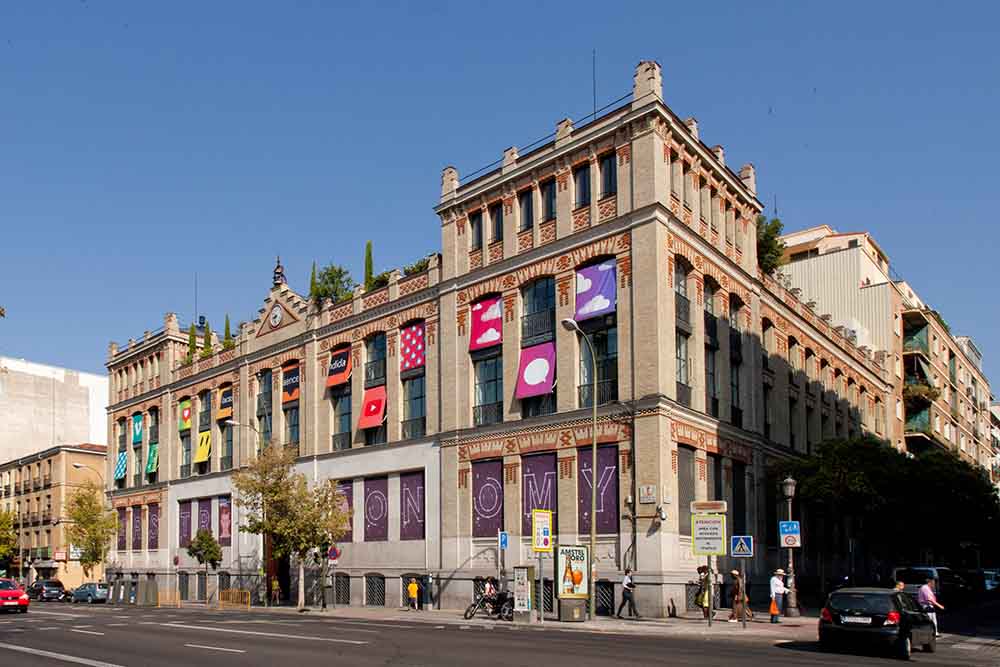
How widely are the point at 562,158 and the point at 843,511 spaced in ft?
66.7

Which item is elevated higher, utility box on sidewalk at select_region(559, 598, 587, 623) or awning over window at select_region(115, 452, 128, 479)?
awning over window at select_region(115, 452, 128, 479)

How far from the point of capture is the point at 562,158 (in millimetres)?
42188

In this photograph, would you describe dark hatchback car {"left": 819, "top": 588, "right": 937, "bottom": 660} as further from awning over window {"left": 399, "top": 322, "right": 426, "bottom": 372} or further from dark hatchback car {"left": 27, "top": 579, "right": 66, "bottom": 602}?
dark hatchback car {"left": 27, "top": 579, "right": 66, "bottom": 602}

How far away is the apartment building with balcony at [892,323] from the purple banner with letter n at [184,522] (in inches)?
1599

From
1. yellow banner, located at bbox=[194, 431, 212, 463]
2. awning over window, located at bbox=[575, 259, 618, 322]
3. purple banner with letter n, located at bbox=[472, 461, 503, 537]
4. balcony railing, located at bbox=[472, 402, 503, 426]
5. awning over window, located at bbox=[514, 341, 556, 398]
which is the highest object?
awning over window, located at bbox=[575, 259, 618, 322]

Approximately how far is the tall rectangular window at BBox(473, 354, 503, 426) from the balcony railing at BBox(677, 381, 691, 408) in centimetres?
797

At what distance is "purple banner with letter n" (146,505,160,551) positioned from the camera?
68.2 m

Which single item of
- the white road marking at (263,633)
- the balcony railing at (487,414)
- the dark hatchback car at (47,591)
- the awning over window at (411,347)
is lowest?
the dark hatchback car at (47,591)

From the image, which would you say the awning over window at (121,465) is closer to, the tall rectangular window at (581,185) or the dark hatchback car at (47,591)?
the dark hatchback car at (47,591)

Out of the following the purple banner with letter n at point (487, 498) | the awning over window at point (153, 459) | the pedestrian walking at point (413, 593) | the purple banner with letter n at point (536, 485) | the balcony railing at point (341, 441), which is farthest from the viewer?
the awning over window at point (153, 459)

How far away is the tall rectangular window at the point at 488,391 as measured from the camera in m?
43.9

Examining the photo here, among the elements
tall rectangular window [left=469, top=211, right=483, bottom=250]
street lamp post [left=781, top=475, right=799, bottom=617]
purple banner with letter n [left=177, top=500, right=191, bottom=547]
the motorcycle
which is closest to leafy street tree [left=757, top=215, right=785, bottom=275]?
tall rectangular window [left=469, top=211, right=483, bottom=250]

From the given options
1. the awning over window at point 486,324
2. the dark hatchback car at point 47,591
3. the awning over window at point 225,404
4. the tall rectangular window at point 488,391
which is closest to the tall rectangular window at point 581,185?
the awning over window at point 486,324

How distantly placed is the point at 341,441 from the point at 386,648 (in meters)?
30.8
